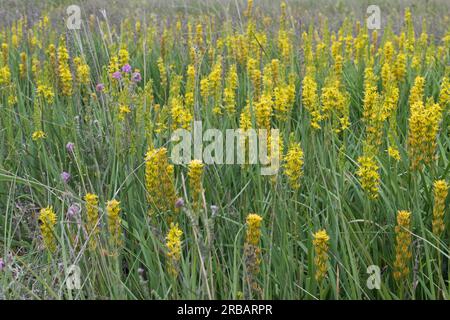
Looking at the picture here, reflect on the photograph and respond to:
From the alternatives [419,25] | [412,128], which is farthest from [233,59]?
[419,25]

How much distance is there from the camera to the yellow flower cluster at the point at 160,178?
198cm

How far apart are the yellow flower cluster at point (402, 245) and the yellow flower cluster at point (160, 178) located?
65 centimetres

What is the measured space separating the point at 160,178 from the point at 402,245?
718mm

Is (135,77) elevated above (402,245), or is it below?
above

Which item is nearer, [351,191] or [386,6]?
[351,191]

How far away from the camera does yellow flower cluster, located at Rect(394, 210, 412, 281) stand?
1.83 m

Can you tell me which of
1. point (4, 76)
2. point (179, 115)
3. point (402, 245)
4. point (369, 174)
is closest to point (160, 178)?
point (179, 115)

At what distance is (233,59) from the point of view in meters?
4.39

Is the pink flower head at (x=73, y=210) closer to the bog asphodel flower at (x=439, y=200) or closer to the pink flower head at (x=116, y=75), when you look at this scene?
the pink flower head at (x=116, y=75)

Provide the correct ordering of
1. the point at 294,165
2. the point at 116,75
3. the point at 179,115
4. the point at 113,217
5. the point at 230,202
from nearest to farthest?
the point at 113,217 → the point at 294,165 → the point at 230,202 → the point at 179,115 → the point at 116,75

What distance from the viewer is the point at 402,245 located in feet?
6.11

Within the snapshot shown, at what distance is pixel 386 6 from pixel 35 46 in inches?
249

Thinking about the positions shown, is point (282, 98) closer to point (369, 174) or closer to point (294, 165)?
point (294, 165)
